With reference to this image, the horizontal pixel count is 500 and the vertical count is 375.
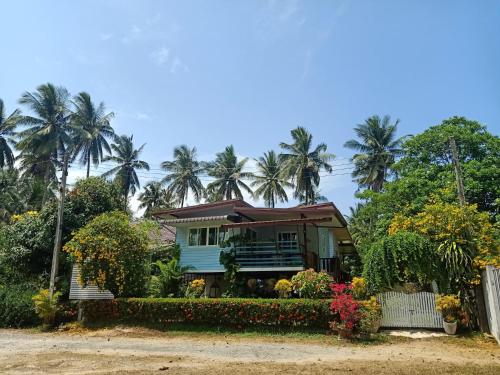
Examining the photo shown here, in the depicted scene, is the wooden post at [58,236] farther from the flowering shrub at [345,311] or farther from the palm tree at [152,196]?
the palm tree at [152,196]

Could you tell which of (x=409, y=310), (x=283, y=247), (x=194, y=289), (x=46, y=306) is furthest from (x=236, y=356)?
(x=46, y=306)

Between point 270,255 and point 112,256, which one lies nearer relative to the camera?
point 112,256

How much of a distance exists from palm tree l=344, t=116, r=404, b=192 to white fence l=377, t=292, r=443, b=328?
26.3 metres

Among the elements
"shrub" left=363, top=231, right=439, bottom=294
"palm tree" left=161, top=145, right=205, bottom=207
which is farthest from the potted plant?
"palm tree" left=161, top=145, right=205, bottom=207

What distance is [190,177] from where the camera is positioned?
49.0 m

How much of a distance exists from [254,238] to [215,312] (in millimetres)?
7309

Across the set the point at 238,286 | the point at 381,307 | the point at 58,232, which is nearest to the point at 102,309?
the point at 58,232

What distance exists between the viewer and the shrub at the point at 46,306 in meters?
17.7

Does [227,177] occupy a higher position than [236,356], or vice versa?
[227,177]

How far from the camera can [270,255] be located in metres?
19.6

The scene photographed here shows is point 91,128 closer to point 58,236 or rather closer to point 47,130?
point 47,130

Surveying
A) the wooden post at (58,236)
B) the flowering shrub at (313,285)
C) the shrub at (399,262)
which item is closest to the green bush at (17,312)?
the wooden post at (58,236)

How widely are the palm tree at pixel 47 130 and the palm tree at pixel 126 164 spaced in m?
7.15

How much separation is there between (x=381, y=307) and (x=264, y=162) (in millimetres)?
34614
